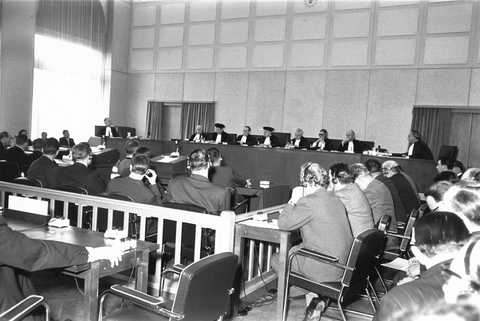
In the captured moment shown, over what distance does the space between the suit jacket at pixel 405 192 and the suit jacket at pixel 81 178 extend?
10.7 ft

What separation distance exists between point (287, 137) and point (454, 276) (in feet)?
31.8

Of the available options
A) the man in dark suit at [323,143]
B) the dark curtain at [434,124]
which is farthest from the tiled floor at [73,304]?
the dark curtain at [434,124]

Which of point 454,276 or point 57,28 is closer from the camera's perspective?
point 454,276

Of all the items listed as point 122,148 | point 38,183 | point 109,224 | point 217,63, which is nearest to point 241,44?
point 217,63

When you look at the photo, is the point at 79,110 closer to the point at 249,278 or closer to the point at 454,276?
the point at 249,278

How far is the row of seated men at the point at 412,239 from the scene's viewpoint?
48.6 inches

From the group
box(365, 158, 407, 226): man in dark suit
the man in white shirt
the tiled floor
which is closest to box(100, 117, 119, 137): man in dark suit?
the man in white shirt

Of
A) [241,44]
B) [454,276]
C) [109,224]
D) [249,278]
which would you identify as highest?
[241,44]

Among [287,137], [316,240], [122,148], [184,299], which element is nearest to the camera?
[184,299]

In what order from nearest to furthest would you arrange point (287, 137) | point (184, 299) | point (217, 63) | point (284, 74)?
point (184, 299) < point (287, 137) < point (284, 74) < point (217, 63)

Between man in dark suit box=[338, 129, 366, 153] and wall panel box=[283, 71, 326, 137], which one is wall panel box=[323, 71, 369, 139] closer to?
wall panel box=[283, 71, 326, 137]

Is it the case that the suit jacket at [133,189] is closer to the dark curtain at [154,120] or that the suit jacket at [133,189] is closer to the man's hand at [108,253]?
the man's hand at [108,253]

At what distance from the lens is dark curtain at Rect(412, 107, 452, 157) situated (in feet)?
34.4

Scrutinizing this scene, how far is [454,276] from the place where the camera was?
4.09ft
